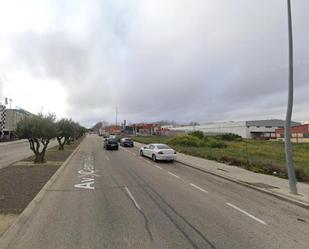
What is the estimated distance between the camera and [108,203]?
8734mm

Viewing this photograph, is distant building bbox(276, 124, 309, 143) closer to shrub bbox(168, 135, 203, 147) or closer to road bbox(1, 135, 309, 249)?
shrub bbox(168, 135, 203, 147)

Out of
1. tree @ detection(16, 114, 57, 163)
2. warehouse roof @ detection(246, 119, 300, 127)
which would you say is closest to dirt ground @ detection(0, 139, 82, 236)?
tree @ detection(16, 114, 57, 163)

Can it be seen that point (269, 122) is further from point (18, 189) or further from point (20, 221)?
point (20, 221)

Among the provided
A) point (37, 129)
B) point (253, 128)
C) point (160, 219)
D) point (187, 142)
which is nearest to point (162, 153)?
point (37, 129)

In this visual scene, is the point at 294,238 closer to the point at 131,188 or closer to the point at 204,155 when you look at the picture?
the point at 131,188

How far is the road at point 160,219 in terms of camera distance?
18.5 feet

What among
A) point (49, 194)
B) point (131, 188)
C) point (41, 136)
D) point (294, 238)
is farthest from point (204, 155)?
point (294, 238)

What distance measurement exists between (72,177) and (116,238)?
8943mm

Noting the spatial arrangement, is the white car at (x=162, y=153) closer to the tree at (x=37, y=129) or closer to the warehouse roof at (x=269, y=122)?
the tree at (x=37, y=129)

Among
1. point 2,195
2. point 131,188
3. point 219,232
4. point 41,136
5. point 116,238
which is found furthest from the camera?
point 41,136

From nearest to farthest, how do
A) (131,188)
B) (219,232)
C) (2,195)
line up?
(219,232) < (2,195) < (131,188)

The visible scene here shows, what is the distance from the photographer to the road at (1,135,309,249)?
563 centimetres

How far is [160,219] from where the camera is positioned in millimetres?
7086

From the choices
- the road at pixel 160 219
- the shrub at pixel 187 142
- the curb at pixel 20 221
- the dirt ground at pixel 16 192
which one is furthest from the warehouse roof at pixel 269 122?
the curb at pixel 20 221
